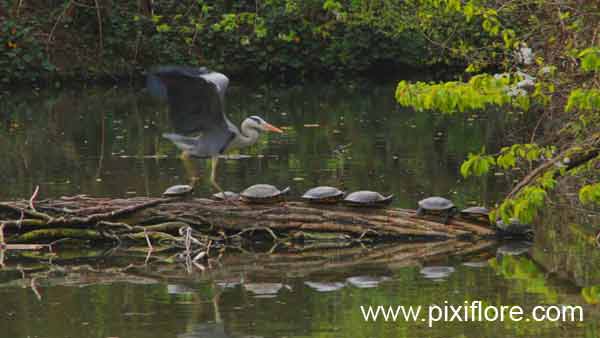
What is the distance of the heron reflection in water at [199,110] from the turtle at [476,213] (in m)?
1.94

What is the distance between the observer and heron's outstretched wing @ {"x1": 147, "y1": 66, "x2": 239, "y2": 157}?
10.5 m

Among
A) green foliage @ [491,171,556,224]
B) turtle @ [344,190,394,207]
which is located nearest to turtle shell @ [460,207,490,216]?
turtle @ [344,190,394,207]

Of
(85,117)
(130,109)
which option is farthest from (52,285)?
(130,109)

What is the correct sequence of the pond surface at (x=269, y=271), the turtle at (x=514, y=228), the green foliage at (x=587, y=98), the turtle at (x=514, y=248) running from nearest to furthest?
1. the green foliage at (x=587, y=98)
2. the pond surface at (x=269, y=271)
3. the turtle at (x=514, y=248)
4. the turtle at (x=514, y=228)

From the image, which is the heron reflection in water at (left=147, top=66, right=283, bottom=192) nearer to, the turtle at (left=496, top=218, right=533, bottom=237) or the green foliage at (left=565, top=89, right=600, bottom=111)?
the turtle at (left=496, top=218, right=533, bottom=237)

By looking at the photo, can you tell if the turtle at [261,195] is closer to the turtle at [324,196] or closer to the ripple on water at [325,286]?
the turtle at [324,196]

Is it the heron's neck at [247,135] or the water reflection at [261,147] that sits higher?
the heron's neck at [247,135]

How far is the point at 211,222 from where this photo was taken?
10867 millimetres

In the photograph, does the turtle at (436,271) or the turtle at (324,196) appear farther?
the turtle at (324,196)

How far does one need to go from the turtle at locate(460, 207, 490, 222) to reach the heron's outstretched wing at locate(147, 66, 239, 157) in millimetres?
2135

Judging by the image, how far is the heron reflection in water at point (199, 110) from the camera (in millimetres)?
10562

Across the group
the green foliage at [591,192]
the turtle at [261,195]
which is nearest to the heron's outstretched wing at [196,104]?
the turtle at [261,195]

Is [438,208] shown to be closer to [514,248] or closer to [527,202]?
[514,248]

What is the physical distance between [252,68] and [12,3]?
19.3ft
